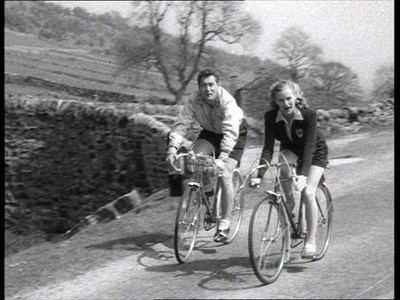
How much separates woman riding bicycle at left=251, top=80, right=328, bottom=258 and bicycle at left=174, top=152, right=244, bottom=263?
623 millimetres

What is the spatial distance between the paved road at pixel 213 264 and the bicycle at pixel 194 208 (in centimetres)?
14

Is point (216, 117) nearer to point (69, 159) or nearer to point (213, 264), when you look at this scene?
point (213, 264)

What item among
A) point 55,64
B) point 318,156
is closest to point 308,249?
point 318,156

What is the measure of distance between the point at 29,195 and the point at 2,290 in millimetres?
9809

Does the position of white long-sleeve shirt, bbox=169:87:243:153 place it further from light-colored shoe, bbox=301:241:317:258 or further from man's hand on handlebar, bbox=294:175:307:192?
light-colored shoe, bbox=301:241:317:258

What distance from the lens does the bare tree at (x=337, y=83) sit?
25.7 ft

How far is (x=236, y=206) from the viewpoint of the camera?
5.40 meters

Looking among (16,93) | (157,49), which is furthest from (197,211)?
(157,49)

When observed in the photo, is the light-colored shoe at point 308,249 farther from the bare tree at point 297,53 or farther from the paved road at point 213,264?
the bare tree at point 297,53

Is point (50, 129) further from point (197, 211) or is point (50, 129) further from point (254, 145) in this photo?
point (197, 211)

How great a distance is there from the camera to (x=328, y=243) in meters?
4.85

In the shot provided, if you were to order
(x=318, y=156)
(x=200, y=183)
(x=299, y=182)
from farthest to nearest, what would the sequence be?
(x=200, y=183) < (x=318, y=156) < (x=299, y=182)

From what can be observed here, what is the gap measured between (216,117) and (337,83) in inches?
170
